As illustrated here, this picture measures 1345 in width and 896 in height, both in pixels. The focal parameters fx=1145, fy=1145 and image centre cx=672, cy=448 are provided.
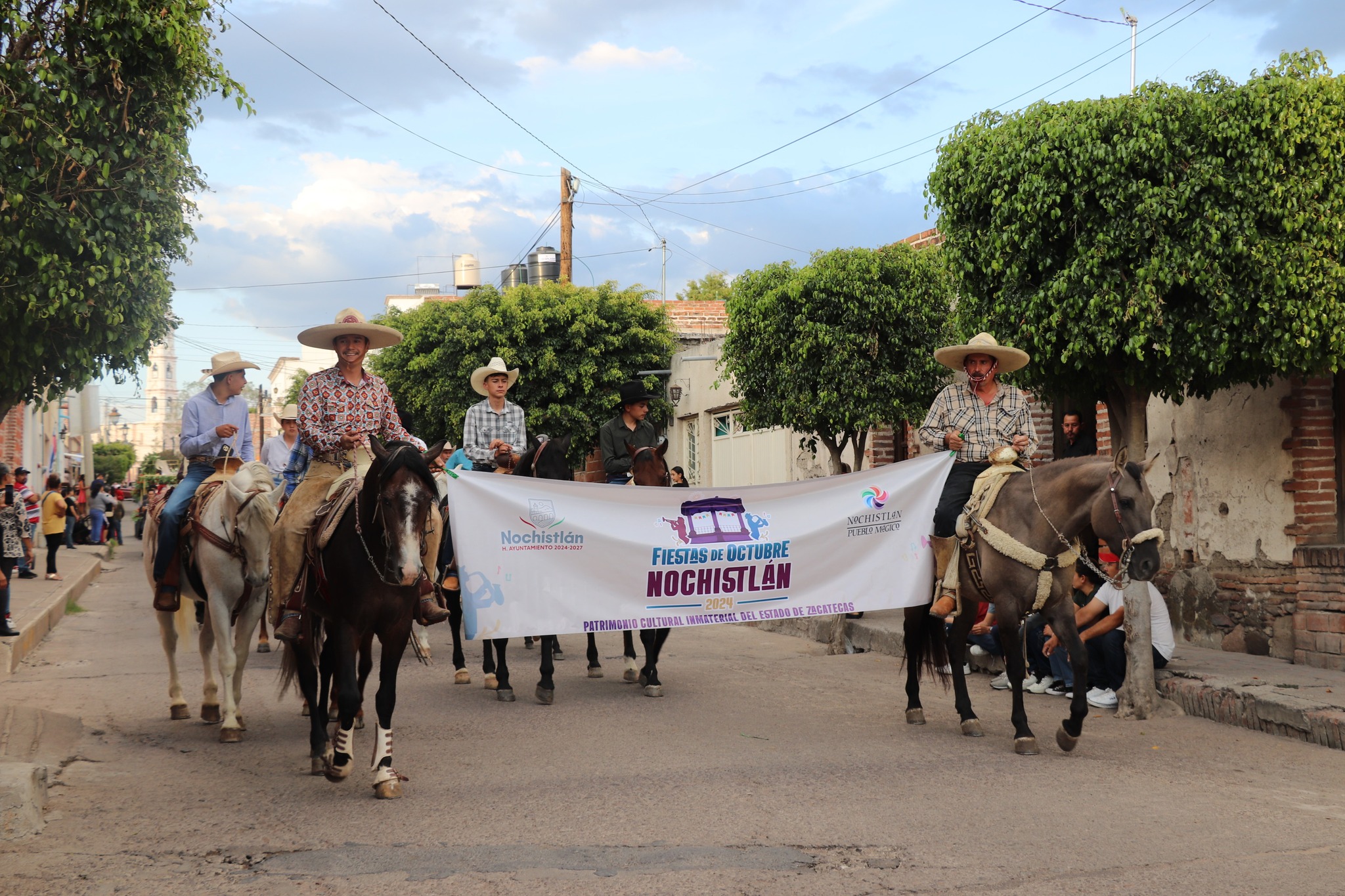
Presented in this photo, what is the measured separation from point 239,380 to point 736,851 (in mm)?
5487

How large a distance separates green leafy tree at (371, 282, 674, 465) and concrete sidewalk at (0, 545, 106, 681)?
863 cm

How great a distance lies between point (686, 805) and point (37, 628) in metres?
10.9

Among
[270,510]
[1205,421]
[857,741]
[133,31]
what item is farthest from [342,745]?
[1205,421]

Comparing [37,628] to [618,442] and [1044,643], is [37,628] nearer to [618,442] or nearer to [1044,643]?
[618,442]

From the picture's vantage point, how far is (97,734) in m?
7.72

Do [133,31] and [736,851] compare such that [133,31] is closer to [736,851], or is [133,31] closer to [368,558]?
[368,558]

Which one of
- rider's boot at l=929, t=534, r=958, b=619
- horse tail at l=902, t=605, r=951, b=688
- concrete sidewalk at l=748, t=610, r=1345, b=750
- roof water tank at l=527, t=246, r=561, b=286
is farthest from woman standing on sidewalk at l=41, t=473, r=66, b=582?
roof water tank at l=527, t=246, r=561, b=286

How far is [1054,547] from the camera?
7234mm

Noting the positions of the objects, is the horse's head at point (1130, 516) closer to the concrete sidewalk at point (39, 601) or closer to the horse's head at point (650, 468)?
the horse's head at point (650, 468)

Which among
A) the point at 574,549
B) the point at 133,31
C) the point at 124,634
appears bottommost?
the point at 124,634

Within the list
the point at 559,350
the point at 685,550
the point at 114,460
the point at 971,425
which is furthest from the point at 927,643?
the point at 114,460

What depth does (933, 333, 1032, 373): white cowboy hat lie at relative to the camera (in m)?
8.20

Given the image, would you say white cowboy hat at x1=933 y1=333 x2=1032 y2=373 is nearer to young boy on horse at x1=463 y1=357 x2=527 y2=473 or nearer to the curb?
young boy on horse at x1=463 y1=357 x2=527 y2=473

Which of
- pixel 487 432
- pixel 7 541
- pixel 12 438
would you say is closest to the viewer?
pixel 487 432
